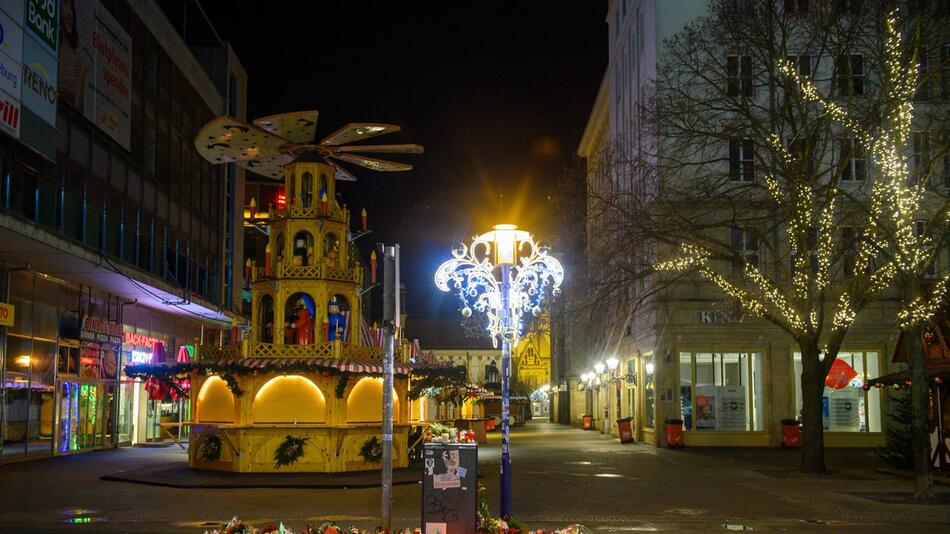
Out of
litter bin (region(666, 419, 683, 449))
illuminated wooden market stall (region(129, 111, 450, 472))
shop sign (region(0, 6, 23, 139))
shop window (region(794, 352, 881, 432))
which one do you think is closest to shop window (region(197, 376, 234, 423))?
illuminated wooden market stall (region(129, 111, 450, 472))

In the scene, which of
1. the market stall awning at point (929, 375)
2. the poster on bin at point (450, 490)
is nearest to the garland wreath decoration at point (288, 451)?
the poster on bin at point (450, 490)

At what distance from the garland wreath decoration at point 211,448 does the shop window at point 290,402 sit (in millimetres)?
1291

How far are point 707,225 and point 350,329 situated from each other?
9559 mm

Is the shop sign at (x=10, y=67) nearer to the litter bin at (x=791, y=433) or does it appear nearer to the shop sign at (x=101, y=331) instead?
the shop sign at (x=101, y=331)

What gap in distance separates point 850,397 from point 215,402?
24.1 m

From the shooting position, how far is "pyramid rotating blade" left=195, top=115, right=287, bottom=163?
73.3ft

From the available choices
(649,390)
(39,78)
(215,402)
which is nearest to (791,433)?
(649,390)

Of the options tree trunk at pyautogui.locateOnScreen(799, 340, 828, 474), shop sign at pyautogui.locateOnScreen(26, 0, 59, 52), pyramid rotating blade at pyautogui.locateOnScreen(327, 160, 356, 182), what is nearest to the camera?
shop sign at pyautogui.locateOnScreen(26, 0, 59, 52)

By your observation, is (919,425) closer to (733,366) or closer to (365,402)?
(365,402)

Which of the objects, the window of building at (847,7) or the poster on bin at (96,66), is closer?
the window of building at (847,7)

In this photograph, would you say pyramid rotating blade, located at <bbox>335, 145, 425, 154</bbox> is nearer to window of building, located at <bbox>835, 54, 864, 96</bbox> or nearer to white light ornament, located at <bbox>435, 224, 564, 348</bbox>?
white light ornament, located at <bbox>435, 224, 564, 348</bbox>

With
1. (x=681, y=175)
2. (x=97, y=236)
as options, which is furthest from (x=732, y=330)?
(x=97, y=236)

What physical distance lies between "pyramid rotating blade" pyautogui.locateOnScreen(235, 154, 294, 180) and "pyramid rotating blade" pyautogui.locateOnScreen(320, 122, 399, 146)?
141 centimetres

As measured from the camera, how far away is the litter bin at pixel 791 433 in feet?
115
